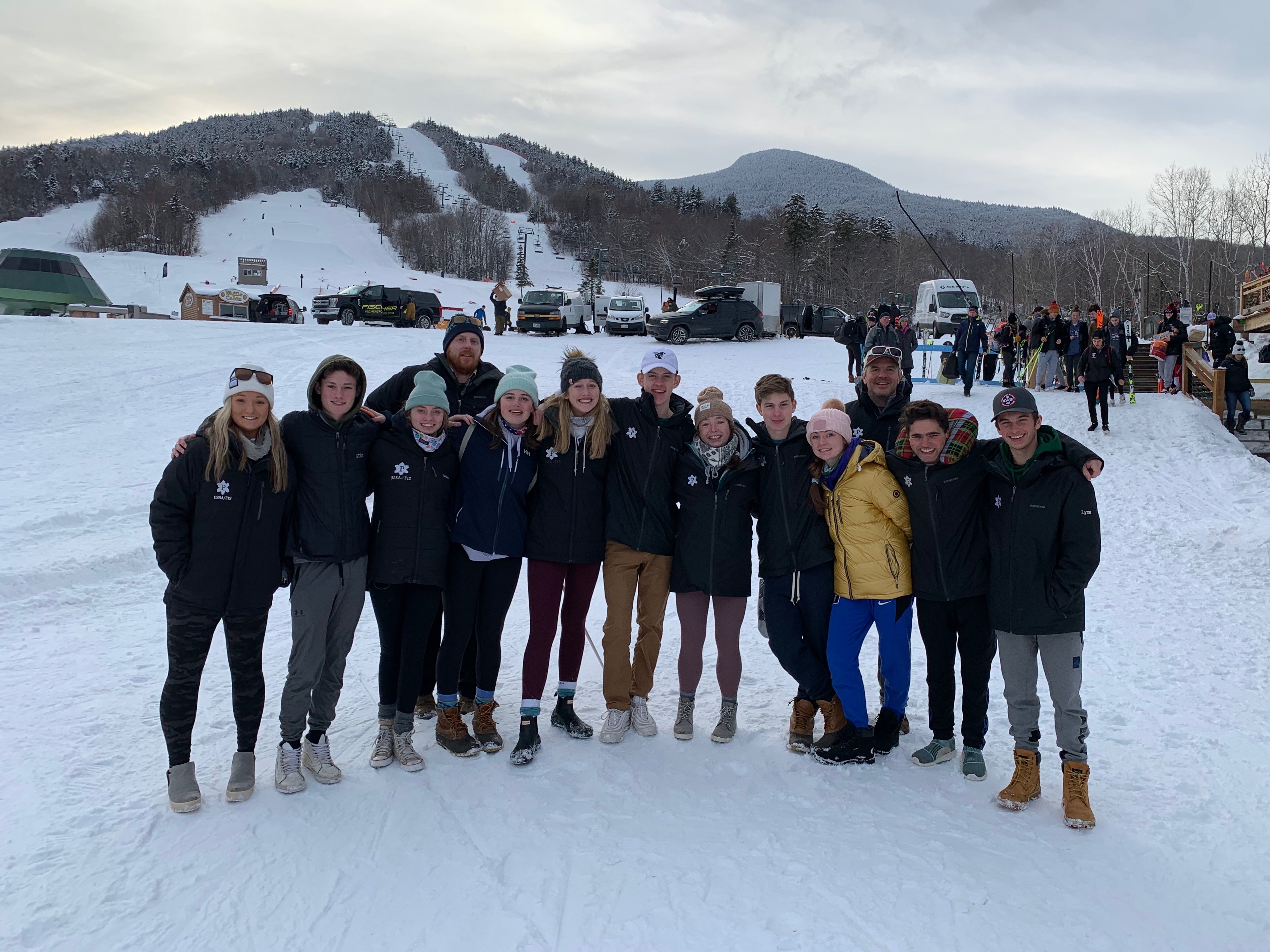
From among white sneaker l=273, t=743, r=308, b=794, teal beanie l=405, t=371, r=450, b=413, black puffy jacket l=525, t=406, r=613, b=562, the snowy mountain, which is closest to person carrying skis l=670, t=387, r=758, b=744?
black puffy jacket l=525, t=406, r=613, b=562

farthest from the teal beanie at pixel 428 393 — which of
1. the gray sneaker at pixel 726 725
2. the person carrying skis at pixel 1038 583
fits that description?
the person carrying skis at pixel 1038 583

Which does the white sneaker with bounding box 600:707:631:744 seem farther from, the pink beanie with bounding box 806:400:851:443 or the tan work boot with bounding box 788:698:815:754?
the pink beanie with bounding box 806:400:851:443

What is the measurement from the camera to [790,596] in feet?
12.5

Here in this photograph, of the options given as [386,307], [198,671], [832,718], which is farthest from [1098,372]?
[386,307]

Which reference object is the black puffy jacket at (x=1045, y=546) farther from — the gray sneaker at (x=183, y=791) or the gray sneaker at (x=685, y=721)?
the gray sneaker at (x=183, y=791)

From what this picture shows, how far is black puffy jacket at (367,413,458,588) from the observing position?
3518 mm

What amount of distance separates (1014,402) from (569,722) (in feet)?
8.39

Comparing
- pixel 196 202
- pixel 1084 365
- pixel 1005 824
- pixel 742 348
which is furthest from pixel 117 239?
pixel 1005 824

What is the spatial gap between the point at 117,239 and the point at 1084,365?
245 feet

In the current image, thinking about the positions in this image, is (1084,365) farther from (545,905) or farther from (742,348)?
(545,905)

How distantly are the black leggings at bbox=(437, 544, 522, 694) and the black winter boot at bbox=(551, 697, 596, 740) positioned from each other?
1.56 feet

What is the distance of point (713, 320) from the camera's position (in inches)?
912

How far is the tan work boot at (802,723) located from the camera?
12.7ft

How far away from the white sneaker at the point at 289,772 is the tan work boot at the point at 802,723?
88.5 inches
